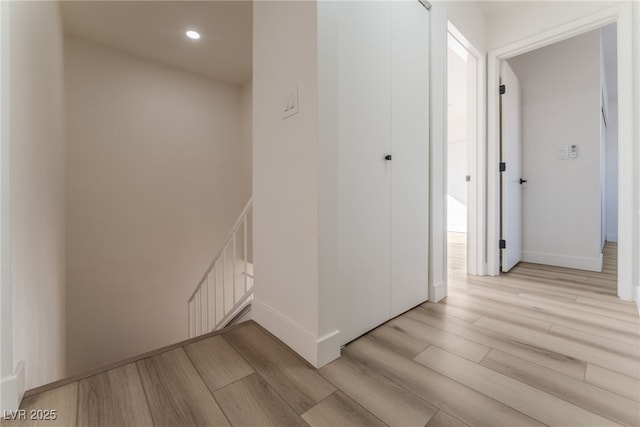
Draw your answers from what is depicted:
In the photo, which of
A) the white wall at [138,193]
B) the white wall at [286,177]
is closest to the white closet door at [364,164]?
the white wall at [286,177]

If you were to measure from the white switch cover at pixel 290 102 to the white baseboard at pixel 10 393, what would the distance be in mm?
1326

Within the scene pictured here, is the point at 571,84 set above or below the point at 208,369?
above

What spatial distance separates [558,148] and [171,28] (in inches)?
160

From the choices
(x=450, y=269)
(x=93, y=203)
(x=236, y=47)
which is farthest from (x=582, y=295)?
(x=93, y=203)

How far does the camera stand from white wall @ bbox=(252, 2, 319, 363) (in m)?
1.08

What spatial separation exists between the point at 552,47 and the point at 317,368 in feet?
12.5

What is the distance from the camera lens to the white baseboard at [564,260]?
2467 mm

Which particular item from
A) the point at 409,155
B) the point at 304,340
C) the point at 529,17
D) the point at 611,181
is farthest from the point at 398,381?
the point at 611,181

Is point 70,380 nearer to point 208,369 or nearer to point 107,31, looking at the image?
point 208,369

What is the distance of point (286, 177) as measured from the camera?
48.0 inches

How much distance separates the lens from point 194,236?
3.37 meters

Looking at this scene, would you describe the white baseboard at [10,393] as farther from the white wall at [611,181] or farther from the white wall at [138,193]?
the white wall at [611,181]

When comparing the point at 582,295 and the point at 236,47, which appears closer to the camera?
the point at 582,295

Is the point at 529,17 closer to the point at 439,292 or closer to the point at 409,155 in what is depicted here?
the point at 409,155
